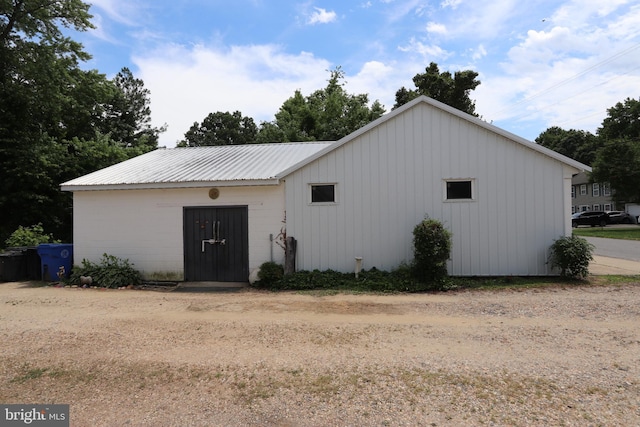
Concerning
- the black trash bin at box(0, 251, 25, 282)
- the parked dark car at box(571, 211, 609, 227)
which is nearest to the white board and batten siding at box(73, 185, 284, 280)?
the black trash bin at box(0, 251, 25, 282)

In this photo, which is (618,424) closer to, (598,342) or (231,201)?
(598,342)

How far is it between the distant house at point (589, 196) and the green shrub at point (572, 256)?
4182 cm

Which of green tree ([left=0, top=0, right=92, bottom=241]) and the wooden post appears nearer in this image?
the wooden post

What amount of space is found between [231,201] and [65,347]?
5506mm

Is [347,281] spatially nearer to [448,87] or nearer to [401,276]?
[401,276]

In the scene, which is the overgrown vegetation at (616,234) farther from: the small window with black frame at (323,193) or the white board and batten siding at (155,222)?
the white board and batten siding at (155,222)

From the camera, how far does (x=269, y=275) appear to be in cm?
924

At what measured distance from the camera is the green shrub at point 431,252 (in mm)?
8383

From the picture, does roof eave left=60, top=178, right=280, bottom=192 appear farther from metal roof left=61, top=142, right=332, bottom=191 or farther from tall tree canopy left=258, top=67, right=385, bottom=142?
tall tree canopy left=258, top=67, right=385, bottom=142

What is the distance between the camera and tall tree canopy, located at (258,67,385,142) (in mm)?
26578

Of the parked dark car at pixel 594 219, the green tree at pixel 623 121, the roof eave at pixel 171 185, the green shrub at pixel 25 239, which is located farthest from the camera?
the green tree at pixel 623 121

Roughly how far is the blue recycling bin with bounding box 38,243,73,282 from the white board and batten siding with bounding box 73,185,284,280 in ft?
1.22

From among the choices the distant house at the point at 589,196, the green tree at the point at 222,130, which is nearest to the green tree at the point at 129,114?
the green tree at the point at 222,130

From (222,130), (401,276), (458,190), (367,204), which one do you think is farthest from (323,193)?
(222,130)
